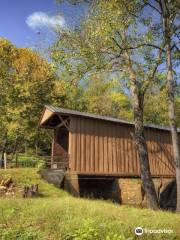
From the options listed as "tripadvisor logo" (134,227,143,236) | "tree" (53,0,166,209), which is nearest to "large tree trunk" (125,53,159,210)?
"tree" (53,0,166,209)

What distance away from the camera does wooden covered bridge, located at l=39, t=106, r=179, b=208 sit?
22.1 meters

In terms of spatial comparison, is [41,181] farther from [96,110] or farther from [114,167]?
[96,110]

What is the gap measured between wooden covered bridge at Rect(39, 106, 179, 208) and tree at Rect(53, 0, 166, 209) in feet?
11.7

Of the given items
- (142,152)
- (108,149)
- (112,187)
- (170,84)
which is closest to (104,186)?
(112,187)

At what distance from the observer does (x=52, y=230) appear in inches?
371

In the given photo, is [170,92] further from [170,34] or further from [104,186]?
[104,186]

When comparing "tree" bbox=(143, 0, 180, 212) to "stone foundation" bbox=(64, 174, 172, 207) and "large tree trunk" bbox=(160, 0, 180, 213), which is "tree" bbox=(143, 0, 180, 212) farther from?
"stone foundation" bbox=(64, 174, 172, 207)

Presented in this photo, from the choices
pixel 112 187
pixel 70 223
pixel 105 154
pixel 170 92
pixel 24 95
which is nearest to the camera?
pixel 70 223

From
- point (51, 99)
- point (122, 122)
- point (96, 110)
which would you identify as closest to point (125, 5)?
point (122, 122)

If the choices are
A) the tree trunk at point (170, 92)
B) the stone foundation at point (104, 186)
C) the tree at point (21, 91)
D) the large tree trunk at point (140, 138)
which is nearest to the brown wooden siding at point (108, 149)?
the stone foundation at point (104, 186)

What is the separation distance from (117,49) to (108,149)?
25.5 ft

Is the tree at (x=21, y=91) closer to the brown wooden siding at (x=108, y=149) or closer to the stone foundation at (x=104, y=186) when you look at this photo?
the stone foundation at (x=104, y=186)

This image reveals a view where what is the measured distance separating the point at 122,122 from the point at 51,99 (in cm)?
1440

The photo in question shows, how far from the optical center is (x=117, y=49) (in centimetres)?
1895
